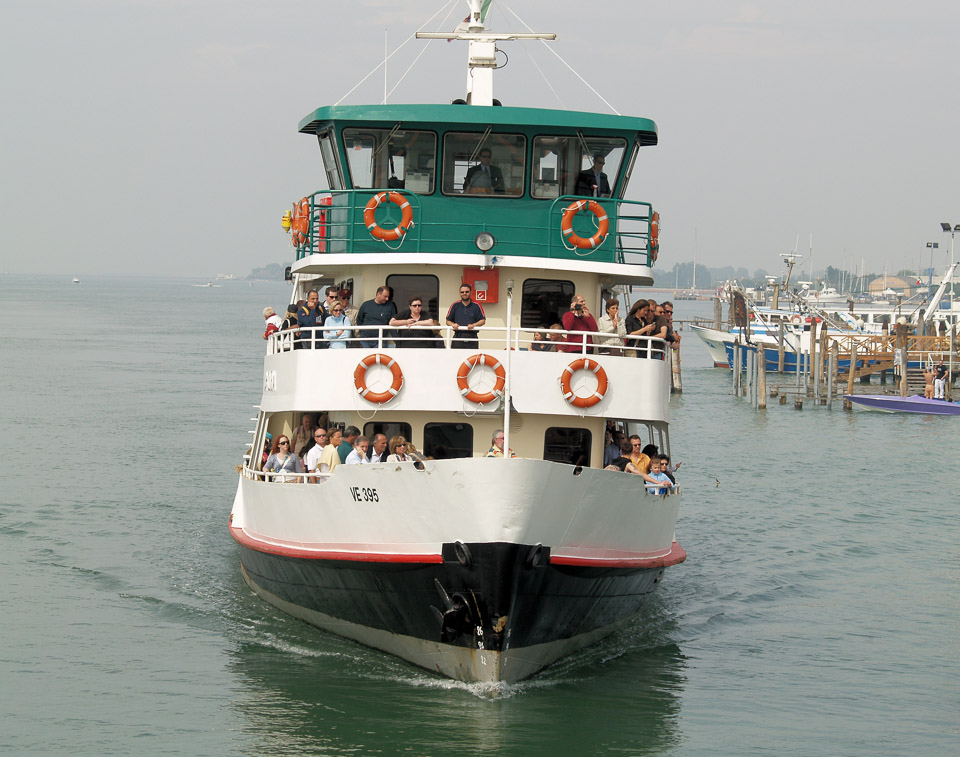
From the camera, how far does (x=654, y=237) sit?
53.0ft

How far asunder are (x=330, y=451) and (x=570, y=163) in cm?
495

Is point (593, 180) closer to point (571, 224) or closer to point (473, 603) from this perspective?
point (571, 224)

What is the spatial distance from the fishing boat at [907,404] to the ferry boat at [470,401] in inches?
1297

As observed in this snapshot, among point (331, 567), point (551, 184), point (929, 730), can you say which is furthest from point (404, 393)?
point (929, 730)

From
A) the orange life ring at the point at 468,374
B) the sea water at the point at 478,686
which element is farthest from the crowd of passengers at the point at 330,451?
the sea water at the point at 478,686

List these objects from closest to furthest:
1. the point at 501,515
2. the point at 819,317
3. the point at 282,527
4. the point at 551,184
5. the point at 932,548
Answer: the point at 501,515 < the point at 282,527 < the point at 551,184 < the point at 932,548 < the point at 819,317

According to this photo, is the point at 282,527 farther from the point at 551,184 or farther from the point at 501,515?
the point at 551,184

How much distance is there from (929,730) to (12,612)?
38.7 ft

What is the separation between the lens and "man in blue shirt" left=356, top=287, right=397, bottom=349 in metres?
14.8

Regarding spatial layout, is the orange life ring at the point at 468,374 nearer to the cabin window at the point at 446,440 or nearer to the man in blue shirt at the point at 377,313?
the cabin window at the point at 446,440

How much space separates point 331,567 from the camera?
44.8ft

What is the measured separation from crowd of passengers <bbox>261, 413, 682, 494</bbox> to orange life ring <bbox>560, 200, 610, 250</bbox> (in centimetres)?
239

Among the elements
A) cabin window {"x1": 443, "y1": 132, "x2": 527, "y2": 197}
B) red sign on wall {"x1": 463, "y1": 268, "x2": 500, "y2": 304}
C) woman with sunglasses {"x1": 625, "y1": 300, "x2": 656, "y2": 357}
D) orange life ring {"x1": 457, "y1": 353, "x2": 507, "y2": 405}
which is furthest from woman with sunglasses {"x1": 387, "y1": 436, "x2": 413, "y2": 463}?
cabin window {"x1": 443, "y1": 132, "x2": 527, "y2": 197}

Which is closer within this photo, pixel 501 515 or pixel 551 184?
pixel 501 515
